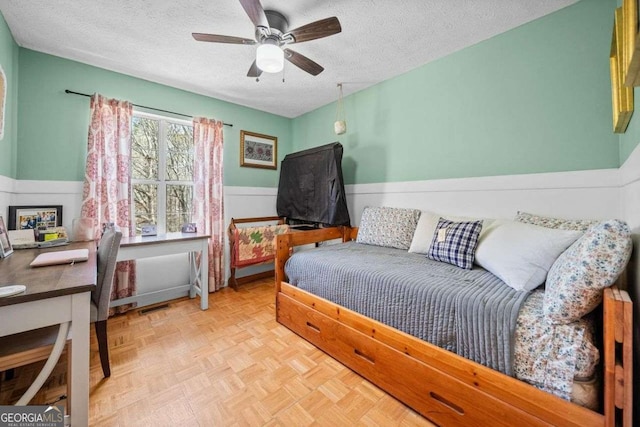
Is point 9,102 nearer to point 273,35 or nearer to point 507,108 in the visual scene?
point 273,35

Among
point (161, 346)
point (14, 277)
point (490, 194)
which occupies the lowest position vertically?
point (161, 346)

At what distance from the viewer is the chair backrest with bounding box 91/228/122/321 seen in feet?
4.64

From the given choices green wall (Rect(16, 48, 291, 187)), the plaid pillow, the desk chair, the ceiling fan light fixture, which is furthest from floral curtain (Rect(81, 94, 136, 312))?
the plaid pillow

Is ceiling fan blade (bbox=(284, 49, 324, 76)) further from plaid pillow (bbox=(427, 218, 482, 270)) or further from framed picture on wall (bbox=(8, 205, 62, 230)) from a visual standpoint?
framed picture on wall (bbox=(8, 205, 62, 230))

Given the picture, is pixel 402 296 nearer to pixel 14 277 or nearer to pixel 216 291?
pixel 14 277

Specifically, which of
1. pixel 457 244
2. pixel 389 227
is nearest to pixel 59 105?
pixel 389 227

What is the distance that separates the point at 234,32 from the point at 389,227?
2.02 meters

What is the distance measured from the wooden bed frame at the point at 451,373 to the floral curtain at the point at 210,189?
1.42 m

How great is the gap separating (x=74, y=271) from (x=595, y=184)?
2939 mm

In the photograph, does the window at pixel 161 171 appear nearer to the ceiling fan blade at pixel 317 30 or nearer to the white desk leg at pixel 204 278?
the white desk leg at pixel 204 278

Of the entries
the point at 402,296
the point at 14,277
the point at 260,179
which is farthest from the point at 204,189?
the point at 402,296

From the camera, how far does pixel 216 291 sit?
2.90 m

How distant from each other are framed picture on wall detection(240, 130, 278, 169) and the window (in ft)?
2.04

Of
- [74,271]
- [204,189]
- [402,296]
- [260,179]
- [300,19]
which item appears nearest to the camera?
[74,271]
